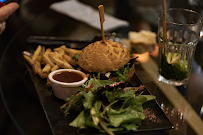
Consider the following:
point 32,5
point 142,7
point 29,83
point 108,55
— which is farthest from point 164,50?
point 32,5

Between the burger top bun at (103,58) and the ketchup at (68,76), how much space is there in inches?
7.7

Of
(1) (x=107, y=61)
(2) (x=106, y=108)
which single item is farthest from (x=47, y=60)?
(2) (x=106, y=108)

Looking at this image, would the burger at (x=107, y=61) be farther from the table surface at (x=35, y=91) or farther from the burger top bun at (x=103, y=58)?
the table surface at (x=35, y=91)

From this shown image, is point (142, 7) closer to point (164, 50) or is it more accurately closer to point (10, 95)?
point (164, 50)

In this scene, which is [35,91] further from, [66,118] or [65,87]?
[66,118]

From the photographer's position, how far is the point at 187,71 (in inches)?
117

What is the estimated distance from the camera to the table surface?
229 cm

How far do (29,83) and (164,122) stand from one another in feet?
5.65

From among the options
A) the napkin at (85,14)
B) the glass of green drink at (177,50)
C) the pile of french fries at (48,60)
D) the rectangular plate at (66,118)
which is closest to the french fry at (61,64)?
the pile of french fries at (48,60)

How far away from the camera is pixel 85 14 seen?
17.0ft

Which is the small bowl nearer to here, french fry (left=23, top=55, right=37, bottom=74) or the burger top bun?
the burger top bun

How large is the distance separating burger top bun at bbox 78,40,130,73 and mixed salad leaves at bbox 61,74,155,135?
35 centimetres

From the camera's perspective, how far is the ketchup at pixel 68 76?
271 cm

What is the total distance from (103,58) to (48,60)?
2.75 feet
